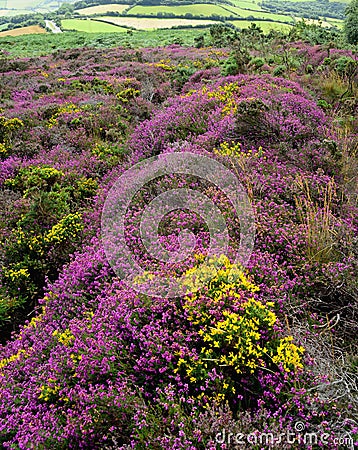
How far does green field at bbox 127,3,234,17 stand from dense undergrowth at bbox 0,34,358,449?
224ft

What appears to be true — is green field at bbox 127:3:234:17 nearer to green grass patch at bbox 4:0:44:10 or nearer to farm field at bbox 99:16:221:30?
farm field at bbox 99:16:221:30

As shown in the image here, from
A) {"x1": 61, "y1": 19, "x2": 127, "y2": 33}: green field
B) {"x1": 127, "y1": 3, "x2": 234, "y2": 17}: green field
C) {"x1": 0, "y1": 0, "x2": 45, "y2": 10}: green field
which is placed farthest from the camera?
{"x1": 0, "y1": 0, "x2": 45, "y2": 10}: green field

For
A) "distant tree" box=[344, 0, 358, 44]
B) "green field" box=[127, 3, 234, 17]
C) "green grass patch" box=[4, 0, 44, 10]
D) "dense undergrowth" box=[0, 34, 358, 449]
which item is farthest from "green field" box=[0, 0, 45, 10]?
"dense undergrowth" box=[0, 34, 358, 449]

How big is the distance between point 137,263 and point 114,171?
3.84m

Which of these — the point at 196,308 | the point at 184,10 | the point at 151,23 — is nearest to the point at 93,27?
the point at 151,23

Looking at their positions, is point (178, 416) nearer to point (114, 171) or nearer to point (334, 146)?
point (334, 146)

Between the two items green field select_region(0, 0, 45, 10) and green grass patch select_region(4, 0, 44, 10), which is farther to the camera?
green grass patch select_region(4, 0, 44, 10)

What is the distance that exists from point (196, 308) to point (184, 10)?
7821 cm

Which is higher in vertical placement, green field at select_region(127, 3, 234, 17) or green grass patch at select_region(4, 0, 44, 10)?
green grass patch at select_region(4, 0, 44, 10)

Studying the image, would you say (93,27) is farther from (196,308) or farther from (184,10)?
(196,308)

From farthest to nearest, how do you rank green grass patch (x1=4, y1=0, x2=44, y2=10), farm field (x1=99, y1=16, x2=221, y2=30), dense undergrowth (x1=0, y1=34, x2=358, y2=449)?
green grass patch (x1=4, y1=0, x2=44, y2=10) < farm field (x1=99, y1=16, x2=221, y2=30) < dense undergrowth (x1=0, y1=34, x2=358, y2=449)

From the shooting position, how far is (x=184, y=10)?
69.0 m

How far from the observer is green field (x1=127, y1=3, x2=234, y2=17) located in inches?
2603

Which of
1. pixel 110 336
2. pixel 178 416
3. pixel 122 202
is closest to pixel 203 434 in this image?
pixel 178 416
